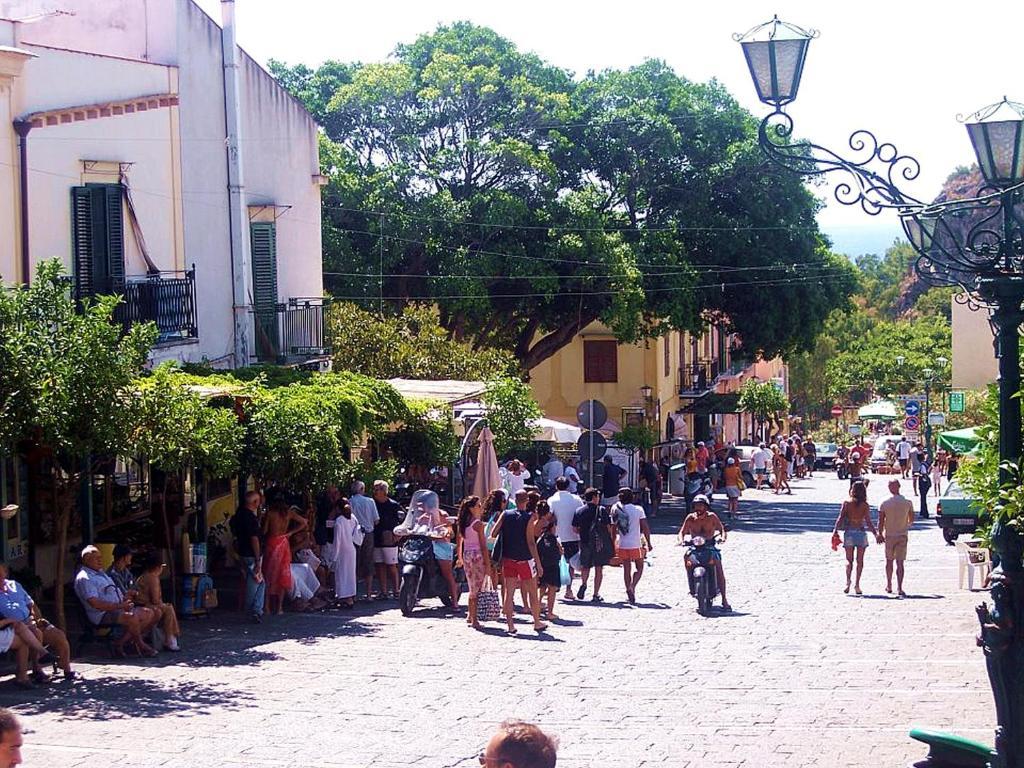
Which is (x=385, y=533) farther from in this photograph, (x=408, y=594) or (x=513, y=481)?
(x=513, y=481)

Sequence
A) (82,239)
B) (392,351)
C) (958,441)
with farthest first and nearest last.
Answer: (392,351) < (958,441) < (82,239)

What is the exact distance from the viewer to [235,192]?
2441 centimetres

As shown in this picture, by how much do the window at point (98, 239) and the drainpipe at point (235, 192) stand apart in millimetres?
4285

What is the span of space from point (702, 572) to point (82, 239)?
8.60m

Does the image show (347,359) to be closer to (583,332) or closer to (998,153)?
(583,332)

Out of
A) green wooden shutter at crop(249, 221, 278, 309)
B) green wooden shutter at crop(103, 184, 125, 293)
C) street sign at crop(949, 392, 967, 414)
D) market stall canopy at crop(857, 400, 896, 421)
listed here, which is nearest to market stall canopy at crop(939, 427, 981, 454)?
green wooden shutter at crop(249, 221, 278, 309)

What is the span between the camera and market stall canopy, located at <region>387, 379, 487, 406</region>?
85.3 ft

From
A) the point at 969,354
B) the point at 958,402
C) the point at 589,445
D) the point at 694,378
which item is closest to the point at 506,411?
the point at 589,445

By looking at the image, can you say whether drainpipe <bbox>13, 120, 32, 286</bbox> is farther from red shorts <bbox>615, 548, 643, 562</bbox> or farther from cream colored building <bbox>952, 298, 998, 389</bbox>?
cream colored building <bbox>952, 298, 998, 389</bbox>

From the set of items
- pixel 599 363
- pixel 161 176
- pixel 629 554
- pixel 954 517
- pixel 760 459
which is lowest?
pixel 760 459

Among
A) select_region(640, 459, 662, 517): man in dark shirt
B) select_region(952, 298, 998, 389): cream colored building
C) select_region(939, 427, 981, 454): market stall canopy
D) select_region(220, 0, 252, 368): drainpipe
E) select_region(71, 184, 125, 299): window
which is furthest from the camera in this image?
select_region(952, 298, 998, 389): cream colored building

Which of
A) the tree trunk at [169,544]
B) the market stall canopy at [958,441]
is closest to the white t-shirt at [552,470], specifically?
the market stall canopy at [958,441]

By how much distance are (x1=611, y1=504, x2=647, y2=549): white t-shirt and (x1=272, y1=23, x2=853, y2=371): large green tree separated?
18320mm

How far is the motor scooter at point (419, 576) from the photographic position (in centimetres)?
1794
